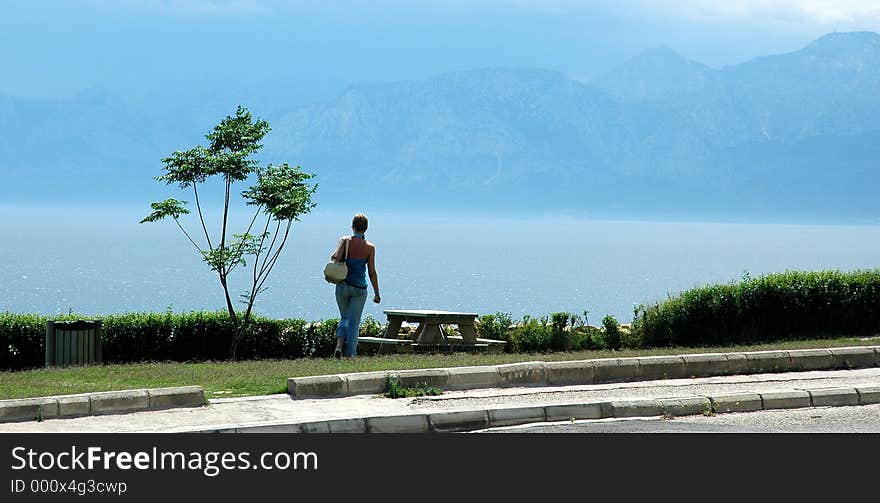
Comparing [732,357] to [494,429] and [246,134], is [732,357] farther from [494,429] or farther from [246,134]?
[246,134]

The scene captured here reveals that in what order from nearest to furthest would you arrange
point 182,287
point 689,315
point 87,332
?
point 87,332, point 689,315, point 182,287

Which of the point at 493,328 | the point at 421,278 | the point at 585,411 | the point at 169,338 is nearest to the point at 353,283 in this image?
the point at 169,338

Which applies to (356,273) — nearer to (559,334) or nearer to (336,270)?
(336,270)

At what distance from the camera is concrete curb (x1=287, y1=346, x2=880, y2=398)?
11.5 meters

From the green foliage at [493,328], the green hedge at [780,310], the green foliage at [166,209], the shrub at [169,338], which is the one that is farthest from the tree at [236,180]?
the green hedge at [780,310]

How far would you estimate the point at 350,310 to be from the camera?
16.4 m

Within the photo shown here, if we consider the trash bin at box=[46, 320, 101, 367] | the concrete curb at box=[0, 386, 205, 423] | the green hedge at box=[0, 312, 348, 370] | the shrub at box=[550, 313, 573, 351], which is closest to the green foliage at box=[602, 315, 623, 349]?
the shrub at box=[550, 313, 573, 351]

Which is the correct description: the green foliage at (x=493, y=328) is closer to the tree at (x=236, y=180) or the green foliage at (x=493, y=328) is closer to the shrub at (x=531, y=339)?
the shrub at (x=531, y=339)

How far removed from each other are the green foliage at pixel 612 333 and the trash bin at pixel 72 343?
350 inches

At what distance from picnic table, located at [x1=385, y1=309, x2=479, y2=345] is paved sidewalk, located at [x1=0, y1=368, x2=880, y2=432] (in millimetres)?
6285

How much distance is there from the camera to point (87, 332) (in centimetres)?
1634

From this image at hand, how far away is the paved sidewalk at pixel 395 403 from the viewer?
31.7 ft
